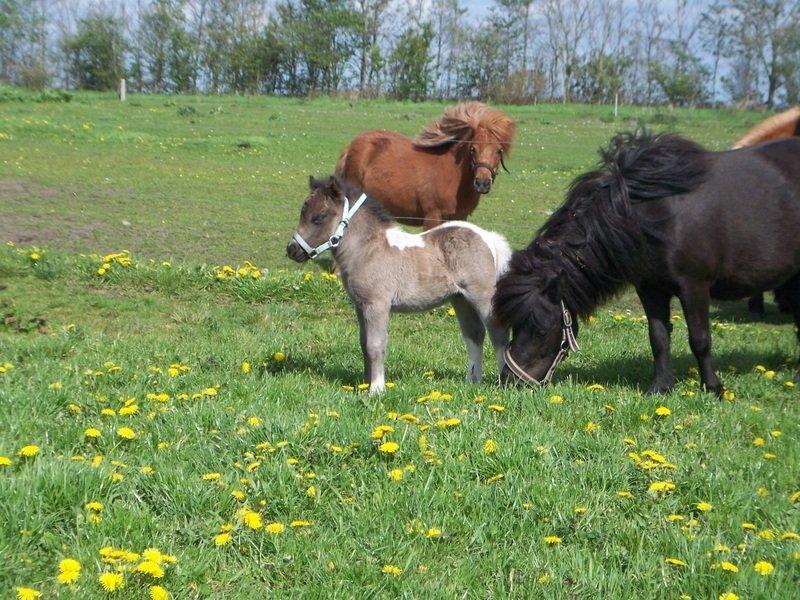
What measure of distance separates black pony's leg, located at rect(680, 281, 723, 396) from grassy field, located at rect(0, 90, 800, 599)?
243 millimetres

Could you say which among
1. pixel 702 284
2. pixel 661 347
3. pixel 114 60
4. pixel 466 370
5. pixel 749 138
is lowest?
pixel 466 370

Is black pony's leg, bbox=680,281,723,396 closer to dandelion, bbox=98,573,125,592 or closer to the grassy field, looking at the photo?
the grassy field

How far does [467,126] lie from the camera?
1120 cm

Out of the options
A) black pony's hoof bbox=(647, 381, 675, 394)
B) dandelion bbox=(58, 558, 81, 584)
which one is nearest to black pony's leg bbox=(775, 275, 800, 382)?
black pony's hoof bbox=(647, 381, 675, 394)

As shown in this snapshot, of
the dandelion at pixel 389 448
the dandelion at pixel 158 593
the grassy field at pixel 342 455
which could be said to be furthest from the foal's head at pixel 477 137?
the dandelion at pixel 158 593

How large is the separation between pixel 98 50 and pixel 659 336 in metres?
61.9

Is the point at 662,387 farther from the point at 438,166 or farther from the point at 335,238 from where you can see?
the point at 438,166

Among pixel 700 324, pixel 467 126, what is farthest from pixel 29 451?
pixel 467 126

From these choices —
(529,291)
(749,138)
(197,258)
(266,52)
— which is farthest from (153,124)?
(266,52)

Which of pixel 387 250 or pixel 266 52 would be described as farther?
pixel 266 52

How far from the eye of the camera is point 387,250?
6.62 meters

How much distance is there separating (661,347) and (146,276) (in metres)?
6.29

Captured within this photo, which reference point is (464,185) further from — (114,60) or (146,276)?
(114,60)

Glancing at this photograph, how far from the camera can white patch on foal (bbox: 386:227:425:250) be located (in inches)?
263
